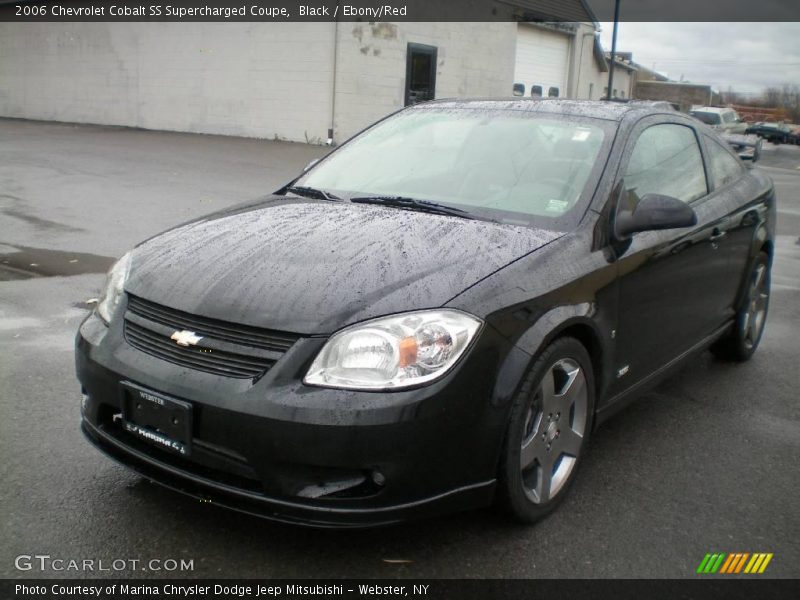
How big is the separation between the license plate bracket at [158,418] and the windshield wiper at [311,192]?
4.82ft

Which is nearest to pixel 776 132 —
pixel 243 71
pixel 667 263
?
pixel 243 71

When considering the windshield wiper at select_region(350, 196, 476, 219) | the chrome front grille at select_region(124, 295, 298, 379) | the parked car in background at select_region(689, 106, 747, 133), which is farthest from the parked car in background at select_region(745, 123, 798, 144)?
the chrome front grille at select_region(124, 295, 298, 379)

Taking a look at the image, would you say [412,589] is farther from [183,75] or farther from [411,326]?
[183,75]

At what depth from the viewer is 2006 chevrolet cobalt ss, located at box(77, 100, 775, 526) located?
2.55m

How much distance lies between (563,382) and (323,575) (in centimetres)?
115

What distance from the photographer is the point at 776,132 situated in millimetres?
48344

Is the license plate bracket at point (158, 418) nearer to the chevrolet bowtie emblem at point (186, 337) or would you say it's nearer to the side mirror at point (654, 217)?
the chevrolet bowtie emblem at point (186, 337)

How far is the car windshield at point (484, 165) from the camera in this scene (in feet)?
11.6

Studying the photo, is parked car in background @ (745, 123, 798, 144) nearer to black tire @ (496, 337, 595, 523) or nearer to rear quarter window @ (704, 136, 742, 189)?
rear quarter window @ (704, 136, 742, 189)

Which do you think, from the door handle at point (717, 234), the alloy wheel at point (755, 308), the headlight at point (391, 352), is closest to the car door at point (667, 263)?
the door handle at point (717, 234)

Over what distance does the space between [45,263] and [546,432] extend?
5575mm

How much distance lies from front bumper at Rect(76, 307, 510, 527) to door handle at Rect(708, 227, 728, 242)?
2.03m

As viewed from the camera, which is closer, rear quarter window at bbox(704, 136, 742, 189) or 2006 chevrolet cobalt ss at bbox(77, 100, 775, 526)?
2006 chevrolet cobalt ss at bbox(77, 100, 775, 526)

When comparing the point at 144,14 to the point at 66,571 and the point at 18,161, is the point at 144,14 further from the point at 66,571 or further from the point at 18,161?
the point at 66,571
